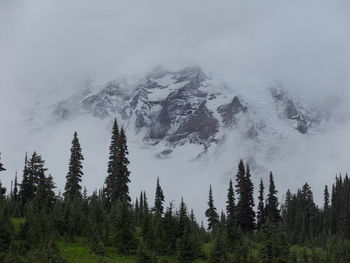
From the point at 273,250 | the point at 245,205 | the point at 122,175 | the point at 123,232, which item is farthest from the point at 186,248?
the point at 245,205

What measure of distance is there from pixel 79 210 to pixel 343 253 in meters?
30.0

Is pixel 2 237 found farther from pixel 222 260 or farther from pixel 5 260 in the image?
pixel 222 260

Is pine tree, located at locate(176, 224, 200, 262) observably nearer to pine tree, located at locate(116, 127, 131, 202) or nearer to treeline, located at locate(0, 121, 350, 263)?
treeline, located at locate(0, 121, 350, 263)

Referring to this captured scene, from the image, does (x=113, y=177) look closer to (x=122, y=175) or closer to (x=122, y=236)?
(x=122, y=175)

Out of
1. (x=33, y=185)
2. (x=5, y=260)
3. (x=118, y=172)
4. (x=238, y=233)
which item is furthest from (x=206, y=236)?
(x=5, y=260)

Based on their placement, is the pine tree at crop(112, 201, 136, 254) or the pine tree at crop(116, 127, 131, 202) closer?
the pine tree at crop(112, 201, 136, 254)

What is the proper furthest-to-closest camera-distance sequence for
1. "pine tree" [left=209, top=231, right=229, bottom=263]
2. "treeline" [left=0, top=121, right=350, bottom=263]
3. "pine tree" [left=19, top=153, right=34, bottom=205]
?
"pine tree" [left=19, top=153, right=34, bottom=205] < "pine tree" [left=209, top=231, right=229, bottom=263] < "treeline" [left=0, top=121, right=350, bottom=263]

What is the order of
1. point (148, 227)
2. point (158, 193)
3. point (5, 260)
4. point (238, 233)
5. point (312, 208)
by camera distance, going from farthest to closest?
point (312, 208)
point (158, 193)
point (238, 233)
point (148, 227)
point (5, 260)

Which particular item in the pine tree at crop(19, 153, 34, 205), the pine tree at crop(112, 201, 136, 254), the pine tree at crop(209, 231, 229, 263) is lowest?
the pine tree at crop(209, 231, 229, 263)

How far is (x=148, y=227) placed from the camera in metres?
71.6

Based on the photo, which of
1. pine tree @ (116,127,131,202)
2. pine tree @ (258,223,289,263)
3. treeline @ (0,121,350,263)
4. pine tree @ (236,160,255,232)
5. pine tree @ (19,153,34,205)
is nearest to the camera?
treeline @ (0,121,350,263)

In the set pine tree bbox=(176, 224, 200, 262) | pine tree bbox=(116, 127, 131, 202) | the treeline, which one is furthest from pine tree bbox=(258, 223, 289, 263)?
pine tree bbox=(116, 127, 131, 202)

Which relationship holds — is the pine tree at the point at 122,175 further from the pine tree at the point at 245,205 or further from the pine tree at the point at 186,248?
the pine tree at the point at 186,248

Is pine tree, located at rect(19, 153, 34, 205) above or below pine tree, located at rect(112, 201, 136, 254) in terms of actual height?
above
